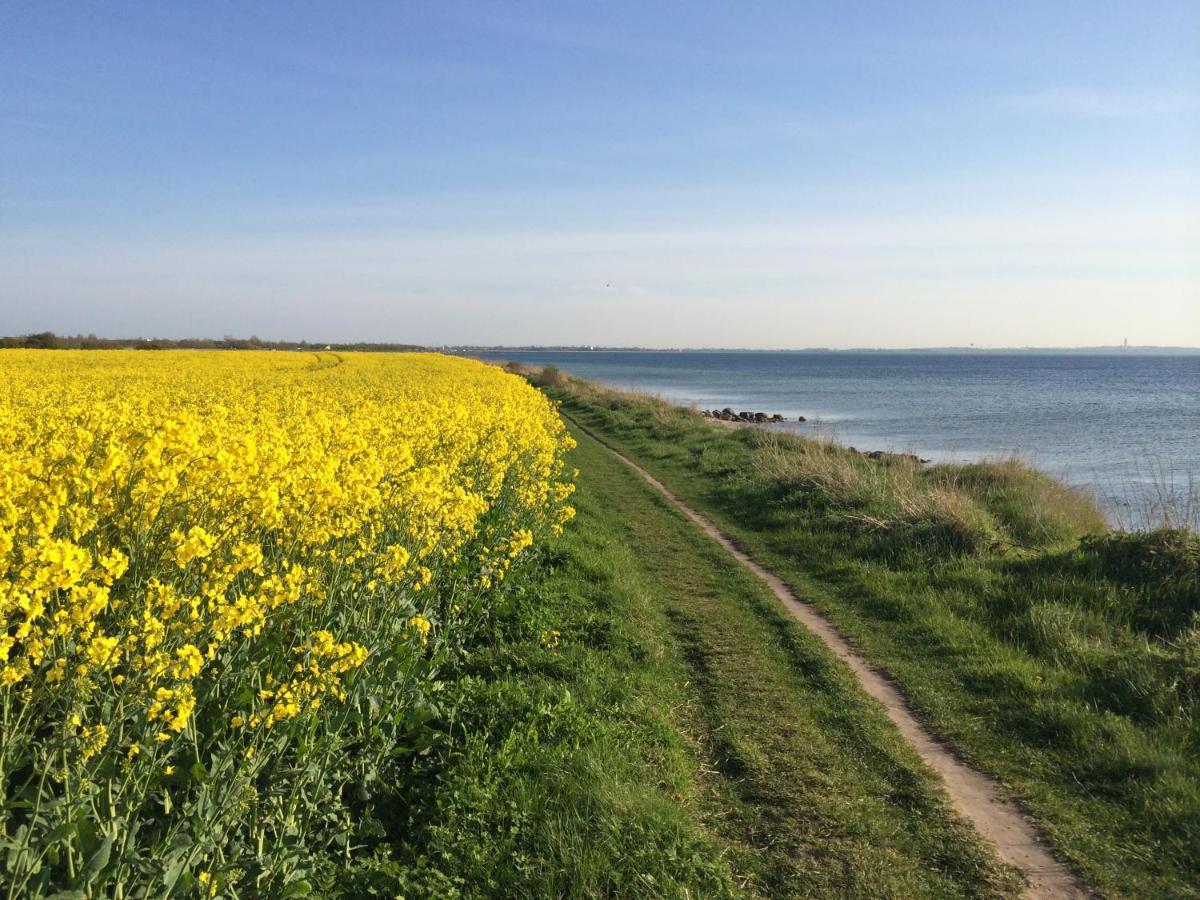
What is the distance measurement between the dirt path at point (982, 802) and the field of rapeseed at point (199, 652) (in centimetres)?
336

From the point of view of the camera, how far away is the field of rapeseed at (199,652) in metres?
2.82

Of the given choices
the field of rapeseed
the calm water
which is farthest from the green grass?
the field of rapeseed

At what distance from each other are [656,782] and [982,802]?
6.51ft

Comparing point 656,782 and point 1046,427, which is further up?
point 1046,427

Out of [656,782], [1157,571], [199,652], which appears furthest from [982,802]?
[1157,571]

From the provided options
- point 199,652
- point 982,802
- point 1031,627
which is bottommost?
point 982,802

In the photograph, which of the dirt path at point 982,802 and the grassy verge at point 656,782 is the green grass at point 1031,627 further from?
the grassy verge at point 656,782

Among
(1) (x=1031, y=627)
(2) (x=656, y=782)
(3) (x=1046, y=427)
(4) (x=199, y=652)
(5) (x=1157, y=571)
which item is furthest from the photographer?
(3) (x=1046, y=427)

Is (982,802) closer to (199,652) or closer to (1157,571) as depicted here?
(199,652)

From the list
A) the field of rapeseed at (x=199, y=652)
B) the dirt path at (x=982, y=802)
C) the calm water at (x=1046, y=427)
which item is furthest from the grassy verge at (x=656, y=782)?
the calm water at (x=1046, y=427)

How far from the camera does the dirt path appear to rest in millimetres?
4158

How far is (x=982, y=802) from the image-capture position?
484 cm

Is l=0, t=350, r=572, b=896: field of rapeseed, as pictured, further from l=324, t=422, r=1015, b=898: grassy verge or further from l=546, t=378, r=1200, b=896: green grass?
l=546, t=378, r=1200, b=896: green grass

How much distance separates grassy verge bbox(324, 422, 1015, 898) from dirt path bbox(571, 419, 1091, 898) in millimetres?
136
